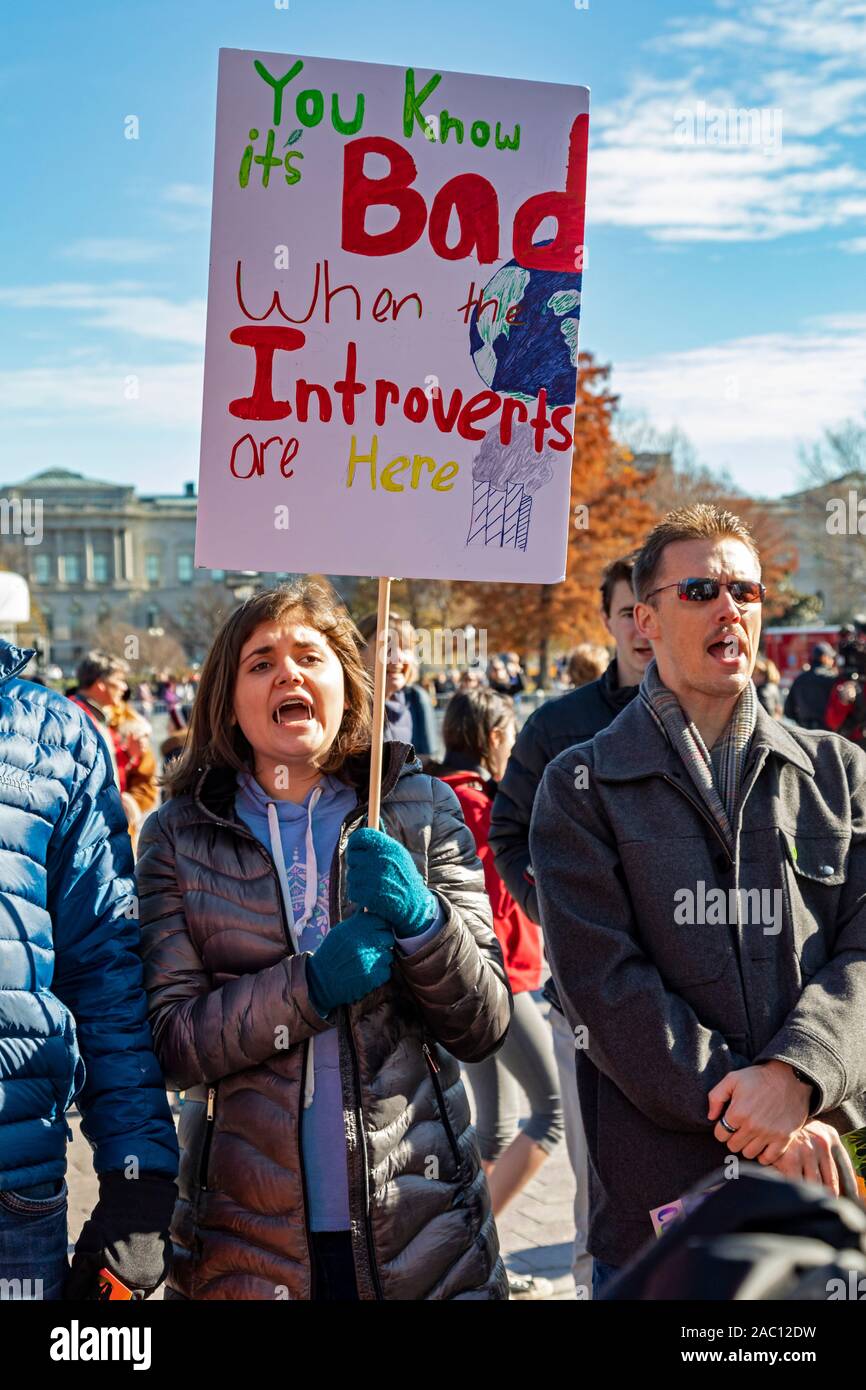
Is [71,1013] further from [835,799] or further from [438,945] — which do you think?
[835,799]

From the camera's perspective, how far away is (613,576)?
4242 millimetres

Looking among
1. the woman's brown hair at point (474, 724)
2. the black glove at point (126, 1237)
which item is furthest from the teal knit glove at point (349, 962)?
the woman's brown hair at point (474, 724)

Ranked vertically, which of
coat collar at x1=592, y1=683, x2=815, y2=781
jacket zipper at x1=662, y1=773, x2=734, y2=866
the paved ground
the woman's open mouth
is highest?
the woman's open mouth

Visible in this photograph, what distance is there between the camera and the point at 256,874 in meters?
2.62

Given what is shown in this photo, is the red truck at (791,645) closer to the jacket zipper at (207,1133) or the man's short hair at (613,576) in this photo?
the man's short hair at (613,576)

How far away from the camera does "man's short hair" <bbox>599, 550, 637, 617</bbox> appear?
13.7 ft

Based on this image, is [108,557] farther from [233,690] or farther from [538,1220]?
[233,690]

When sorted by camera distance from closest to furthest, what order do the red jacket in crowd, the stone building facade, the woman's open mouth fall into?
the woman's open mouth → the red jacket in crowd → the stone building facade

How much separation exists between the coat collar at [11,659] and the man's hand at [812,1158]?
1.60 meters

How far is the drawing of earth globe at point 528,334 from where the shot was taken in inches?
109

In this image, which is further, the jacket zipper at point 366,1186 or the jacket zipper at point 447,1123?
the jacket zipper at point 447,1123

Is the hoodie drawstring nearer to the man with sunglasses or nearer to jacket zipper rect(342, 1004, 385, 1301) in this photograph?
jacket zipper rect(342, 1004, 385, 1301)

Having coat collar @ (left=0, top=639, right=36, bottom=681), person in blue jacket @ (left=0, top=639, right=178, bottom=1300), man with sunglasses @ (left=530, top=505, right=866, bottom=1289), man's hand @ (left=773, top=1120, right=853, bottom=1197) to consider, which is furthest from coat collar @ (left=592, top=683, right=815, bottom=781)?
coat collar @ (left=0, top=639, right=36, bottom=681)

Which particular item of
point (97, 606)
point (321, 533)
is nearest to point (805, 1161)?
point (321, 533)
